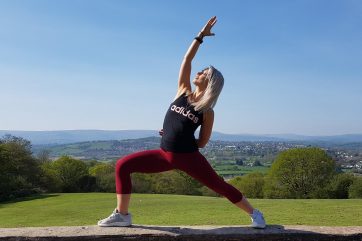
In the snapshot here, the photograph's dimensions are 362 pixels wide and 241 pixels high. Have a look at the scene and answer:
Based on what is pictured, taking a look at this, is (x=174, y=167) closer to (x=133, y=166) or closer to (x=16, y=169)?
(x=133, y=166)

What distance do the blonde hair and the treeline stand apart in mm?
37564

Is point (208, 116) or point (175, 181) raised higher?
point (208, 116)

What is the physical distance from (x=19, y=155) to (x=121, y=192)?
48.7 m

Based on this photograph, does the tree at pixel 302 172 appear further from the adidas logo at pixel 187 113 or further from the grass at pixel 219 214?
the adidas logo at pixel 187 113

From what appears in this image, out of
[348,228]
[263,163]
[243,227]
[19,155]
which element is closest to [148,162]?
[243,227]

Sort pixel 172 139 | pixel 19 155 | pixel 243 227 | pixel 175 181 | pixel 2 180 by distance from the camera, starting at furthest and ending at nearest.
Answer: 1. pixel 175 181
2. pixel 19 155
3. pixel 2 180
4. pixel 243 227
5. pixel 172 139

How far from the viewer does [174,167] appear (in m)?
5.77

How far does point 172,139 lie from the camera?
5.62 meters

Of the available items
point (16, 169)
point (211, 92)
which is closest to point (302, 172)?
point (16, 169)

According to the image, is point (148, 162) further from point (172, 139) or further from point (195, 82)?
point (195, 82)

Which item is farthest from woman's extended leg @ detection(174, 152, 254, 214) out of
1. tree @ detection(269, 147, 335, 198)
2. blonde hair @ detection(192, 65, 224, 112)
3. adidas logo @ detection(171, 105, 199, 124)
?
tree @ detection(269, 147, 335, 198)

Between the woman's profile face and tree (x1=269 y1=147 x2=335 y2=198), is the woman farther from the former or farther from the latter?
tree (x1=269 y1=147 x2=335 y2=198)

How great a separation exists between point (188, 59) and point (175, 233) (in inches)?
93.3

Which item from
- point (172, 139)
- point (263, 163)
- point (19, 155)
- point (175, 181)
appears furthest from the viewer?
point (263, 163)
